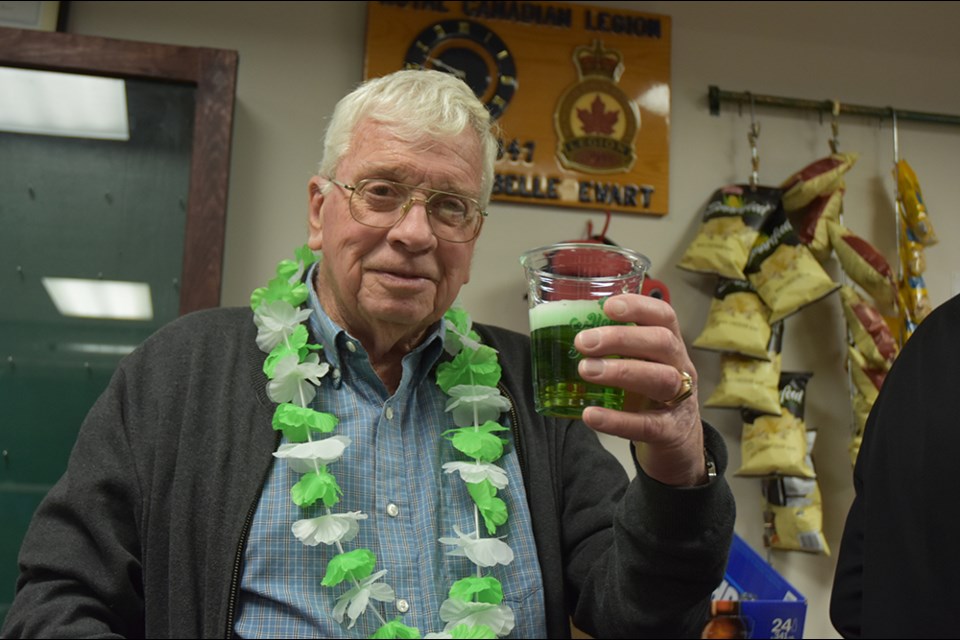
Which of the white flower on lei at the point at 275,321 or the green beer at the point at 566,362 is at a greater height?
the white flower on lei at the point at 275,321

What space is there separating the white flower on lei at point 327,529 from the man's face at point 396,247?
0.31m

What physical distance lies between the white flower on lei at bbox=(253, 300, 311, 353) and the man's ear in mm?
130

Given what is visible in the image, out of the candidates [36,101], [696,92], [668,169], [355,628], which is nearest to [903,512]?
[355,628]

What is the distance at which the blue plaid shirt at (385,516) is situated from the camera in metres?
1.21

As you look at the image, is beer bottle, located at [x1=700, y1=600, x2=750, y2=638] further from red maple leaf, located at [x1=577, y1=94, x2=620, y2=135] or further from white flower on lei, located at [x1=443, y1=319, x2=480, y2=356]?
red maple leaf, located at [x1=577, y1=94, x2=620, y2=135]

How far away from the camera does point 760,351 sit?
7.45ft

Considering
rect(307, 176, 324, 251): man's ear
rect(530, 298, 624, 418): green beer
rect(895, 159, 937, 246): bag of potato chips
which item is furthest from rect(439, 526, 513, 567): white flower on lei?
rect(895, 159, 937, 246): bag of potato chips

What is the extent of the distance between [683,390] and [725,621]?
114 centimetres

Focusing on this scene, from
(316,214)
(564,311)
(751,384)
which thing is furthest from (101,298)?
(751,384)

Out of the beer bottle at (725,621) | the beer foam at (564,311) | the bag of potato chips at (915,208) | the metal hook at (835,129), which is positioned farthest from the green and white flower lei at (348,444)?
the metal hook at (835,129)

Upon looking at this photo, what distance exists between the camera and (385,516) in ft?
4.32

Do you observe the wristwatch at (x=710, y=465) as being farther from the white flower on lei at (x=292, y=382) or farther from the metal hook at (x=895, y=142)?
the metal hook at (x=895, y=142)

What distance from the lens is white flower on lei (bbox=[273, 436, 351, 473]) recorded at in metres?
1.28

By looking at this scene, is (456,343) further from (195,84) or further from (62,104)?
(62,104)
